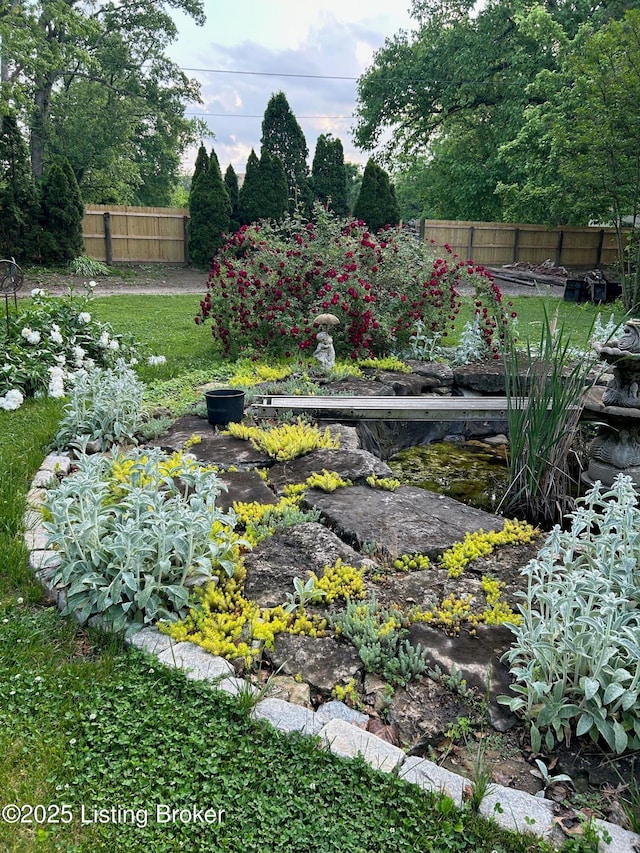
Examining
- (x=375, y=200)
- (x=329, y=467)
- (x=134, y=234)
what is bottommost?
(x=329, y=467)

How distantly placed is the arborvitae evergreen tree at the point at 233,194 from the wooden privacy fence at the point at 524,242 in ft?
16.9

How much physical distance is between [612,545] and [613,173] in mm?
10232

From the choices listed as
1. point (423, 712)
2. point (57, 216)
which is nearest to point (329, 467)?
point (423, 712)

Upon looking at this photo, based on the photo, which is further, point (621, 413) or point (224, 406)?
point (224, 406)

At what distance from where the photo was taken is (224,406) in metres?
3.92

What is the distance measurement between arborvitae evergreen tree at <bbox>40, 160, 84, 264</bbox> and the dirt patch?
28.8 inches

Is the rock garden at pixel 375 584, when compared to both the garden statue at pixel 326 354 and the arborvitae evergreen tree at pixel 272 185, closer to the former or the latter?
the garden statue at pixel 326 354

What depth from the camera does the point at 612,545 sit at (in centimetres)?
204

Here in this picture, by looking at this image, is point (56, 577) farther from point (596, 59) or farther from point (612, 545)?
point (596, 59)

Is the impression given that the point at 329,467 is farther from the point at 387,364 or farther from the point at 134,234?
the point at 134,234

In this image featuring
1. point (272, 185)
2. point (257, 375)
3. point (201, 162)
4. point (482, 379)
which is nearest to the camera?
point (257, 375)

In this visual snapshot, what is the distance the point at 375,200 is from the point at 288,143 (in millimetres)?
2913

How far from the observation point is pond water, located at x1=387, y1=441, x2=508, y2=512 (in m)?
3.73

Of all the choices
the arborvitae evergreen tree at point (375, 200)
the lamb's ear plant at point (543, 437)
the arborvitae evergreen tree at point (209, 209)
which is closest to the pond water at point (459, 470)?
the lamb's ear plant at point (543, 437)
